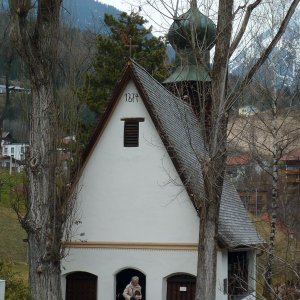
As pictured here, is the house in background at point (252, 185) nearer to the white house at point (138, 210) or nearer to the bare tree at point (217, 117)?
the white house at point (138, 210)

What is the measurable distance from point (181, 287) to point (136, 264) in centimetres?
138

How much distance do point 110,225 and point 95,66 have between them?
15380 millimetres

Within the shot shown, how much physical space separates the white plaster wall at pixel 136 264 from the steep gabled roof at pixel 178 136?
128cm

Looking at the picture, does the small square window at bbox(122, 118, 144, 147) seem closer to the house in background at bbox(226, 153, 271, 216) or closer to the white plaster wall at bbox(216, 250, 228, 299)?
the white plaster wall at bbox(216, 250, 228, 299)

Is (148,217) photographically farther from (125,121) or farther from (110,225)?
(125,121)

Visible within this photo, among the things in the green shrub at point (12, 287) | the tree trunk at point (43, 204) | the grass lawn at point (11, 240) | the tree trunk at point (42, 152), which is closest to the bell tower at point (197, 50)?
the tree trunk at point (42, 152)

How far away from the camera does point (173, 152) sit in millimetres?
19297

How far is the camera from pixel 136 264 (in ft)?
64.1

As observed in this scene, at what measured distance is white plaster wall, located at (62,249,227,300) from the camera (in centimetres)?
1916

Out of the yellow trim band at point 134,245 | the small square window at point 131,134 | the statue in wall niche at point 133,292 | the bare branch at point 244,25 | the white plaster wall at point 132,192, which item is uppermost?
the bare branch at point 244,25

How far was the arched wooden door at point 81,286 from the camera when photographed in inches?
782

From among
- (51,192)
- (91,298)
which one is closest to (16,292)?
(51,192)

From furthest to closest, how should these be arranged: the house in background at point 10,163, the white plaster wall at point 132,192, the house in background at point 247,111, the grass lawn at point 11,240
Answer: the house in background at point 10,163, the grass lawn at point 11,240, the house in background at point 247,111, the white plaster wall at point 132,192

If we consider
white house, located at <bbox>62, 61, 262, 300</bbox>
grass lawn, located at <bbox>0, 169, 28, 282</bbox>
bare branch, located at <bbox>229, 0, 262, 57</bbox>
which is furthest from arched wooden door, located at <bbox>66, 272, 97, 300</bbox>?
grass lawn, located at <bbox>0, 169, 28, 282</bbox>
